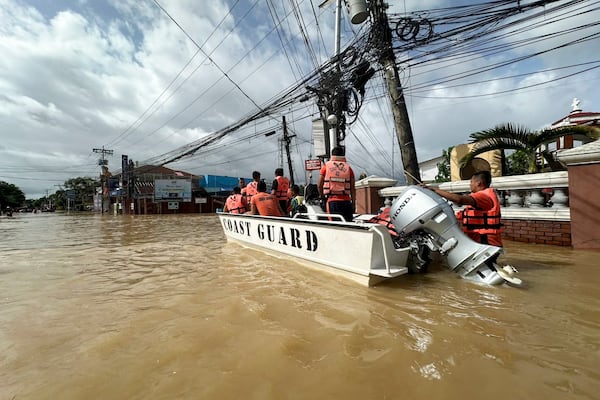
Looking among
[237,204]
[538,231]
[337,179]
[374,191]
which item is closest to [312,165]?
[374,191]

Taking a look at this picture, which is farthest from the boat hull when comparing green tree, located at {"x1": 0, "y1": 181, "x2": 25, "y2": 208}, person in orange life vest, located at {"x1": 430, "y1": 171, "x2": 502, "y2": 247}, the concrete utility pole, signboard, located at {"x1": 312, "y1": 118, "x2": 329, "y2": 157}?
green tree, located at {"x1": 0, "y1": 181, "x2": 25, "y2": 208}

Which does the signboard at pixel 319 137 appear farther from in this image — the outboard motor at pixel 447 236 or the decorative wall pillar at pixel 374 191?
the outboard motor at pixel 447 236

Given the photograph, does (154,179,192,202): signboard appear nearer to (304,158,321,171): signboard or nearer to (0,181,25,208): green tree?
(304,158,321,171): signboard

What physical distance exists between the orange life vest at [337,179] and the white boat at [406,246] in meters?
0.65

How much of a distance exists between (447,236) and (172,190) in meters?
32.4

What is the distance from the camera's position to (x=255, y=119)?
1258cm

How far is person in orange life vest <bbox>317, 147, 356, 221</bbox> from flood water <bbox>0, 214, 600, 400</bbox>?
952mm

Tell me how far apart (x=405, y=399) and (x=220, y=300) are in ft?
6.71

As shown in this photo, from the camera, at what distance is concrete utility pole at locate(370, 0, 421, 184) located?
24.5 feet

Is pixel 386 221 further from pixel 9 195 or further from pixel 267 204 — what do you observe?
Answer: pixel 9 195

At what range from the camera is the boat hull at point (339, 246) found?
3102mm

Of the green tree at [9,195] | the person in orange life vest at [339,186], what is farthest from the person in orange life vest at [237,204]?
the green tree at [9,195]

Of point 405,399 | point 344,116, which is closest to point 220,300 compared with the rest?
point 405,399

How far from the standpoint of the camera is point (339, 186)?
166 inches
